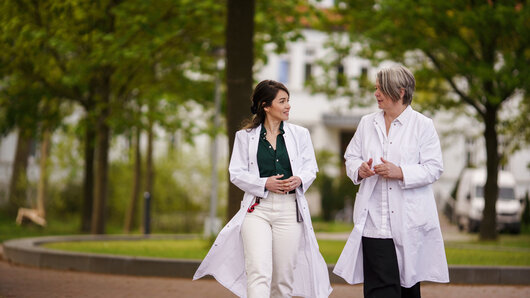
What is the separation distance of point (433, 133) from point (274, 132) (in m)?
1.18

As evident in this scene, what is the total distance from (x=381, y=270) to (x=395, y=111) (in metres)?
1.08

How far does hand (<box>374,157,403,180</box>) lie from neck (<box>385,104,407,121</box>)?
15.1 inches

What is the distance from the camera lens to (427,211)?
5922 millimetres

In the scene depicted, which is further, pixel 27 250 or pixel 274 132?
pixel 27 250

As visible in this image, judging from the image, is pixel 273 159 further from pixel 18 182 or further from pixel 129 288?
pixel 18 182

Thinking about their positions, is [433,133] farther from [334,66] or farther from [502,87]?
[334,66]

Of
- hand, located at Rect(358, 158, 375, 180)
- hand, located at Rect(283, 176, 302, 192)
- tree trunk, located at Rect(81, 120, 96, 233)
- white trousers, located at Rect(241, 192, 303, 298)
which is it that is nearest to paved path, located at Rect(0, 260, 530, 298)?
white trousers, located at Rect(241, 192, 303, 298)

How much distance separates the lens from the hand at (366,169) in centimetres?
584

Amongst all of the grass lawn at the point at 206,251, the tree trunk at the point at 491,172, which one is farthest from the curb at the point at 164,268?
A: the tree trunk at the point at 491,172

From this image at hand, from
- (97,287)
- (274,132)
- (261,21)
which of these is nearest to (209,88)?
(261,21)

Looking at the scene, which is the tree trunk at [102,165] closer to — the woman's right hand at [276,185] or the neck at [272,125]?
the neck at [272,125]

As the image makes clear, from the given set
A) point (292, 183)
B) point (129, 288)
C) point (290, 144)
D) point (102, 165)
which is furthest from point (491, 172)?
point (292, 183)

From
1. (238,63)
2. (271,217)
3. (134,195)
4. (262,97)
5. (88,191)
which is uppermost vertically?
(238,63)

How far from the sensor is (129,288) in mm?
10602
